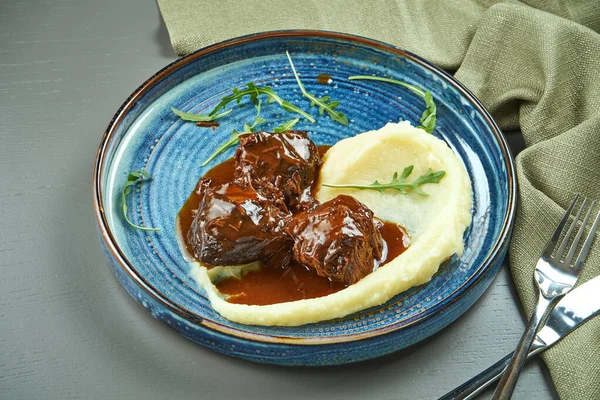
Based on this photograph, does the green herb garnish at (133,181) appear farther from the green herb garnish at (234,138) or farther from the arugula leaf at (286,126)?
the arugula leaf at (286,126)

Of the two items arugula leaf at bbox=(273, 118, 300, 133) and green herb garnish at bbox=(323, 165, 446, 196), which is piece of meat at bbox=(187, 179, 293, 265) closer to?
green herb garnish at bbox=(323, 165, 446, 196)

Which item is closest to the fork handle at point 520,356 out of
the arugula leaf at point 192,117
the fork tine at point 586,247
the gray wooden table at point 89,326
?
the gray wooden table at point 89,326

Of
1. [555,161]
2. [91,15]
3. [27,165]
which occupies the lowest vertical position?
[555,161]

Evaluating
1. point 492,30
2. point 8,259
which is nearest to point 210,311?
point 8,259

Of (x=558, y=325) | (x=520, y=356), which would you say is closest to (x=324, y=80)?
(x=558, y=325)

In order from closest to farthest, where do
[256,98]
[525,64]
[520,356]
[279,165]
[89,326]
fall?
[520,356], [89,326], [279,165], [256,98], [525,64]

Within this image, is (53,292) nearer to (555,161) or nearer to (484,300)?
(484,300)

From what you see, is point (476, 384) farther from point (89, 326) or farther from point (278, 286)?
point (89, 326)
